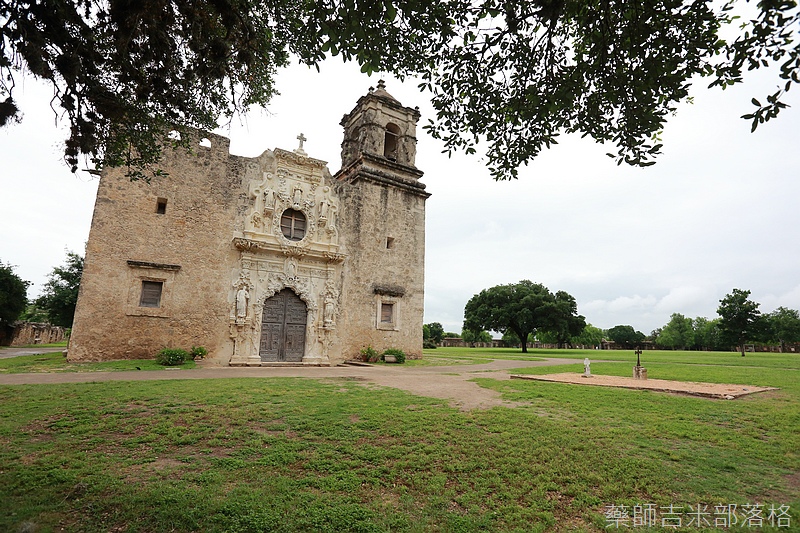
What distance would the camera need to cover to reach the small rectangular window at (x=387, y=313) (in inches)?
751

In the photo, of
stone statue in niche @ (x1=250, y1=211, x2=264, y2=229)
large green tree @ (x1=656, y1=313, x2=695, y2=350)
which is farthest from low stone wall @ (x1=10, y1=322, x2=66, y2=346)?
large green tree @ (x1=656, y1=313, x2=695, y2=350)

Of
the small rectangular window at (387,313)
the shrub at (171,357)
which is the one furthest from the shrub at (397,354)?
the shrub at (171,357)

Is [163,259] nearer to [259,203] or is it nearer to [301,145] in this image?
[259,203]

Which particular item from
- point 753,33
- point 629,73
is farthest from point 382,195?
point 753,33

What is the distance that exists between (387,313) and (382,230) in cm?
401

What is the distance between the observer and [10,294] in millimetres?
24547

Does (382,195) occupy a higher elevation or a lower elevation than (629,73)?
higher

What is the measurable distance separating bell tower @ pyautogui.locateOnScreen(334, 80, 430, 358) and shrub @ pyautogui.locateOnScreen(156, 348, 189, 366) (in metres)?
6.56

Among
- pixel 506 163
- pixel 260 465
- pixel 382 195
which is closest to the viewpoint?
pixel 260 465

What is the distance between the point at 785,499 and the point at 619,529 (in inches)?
69.3

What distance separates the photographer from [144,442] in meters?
4.80

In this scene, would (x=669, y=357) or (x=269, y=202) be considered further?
(x=669, y=357)

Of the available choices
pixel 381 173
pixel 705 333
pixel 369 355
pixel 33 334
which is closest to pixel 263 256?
pixel 369 355

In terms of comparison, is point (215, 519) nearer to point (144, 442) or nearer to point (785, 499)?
point (144, 442)
